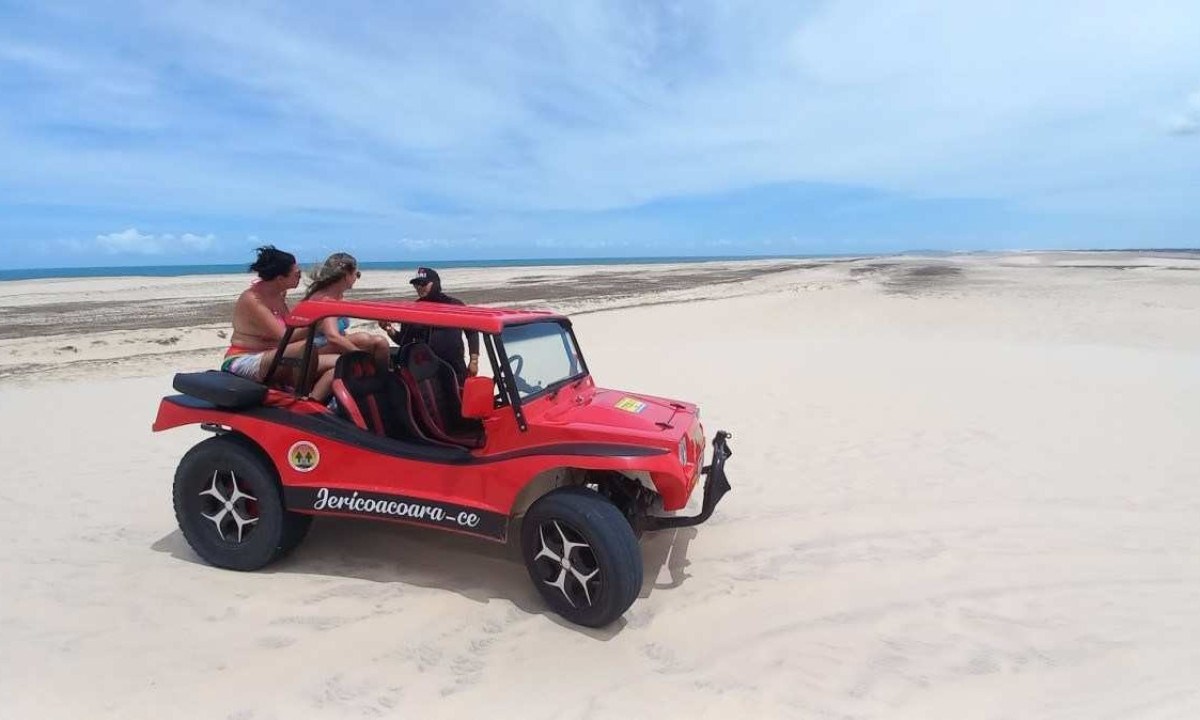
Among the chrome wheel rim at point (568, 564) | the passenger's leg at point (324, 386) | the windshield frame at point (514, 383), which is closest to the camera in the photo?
the chrome wheel rim at point (568, 564)

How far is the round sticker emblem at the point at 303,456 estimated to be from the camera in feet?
14.0

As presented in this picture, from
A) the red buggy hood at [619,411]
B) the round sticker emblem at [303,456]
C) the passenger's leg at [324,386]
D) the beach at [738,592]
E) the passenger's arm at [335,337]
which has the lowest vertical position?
the beach at [738,592]

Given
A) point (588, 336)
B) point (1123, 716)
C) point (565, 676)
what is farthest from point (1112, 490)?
point (588, 336)

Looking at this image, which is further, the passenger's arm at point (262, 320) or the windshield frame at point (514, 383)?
the passenger's arm at point (262, 320)

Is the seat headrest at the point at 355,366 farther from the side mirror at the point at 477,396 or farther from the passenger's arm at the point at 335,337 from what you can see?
the side mirror at the point at 477,396

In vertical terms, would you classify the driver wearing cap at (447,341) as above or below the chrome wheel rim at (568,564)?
above

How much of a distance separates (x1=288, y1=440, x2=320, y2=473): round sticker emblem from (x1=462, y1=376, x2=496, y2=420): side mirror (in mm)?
1134

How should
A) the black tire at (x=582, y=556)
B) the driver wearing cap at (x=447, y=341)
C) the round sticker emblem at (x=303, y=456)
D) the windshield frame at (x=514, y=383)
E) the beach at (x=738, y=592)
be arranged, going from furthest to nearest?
1. the driver wearing cap at (x=447, y=341)
2. the round sticker emblem at (x=303, y=456)
3. the windshield frame at (x=514, y=383)
4. the black tire at (x=582, y=556)
5. the beach at (x=738, y=592)

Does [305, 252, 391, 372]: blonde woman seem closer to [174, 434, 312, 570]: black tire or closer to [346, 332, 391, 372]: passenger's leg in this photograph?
[346, 332, 391, 372]: passenger's leg

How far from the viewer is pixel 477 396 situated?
378cm

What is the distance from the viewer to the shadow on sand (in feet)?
13.8

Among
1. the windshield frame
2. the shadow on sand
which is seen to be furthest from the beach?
the windshield frame

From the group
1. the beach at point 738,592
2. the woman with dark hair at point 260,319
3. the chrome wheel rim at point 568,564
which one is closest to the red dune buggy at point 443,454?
the chrome wheel rim at point 568,564

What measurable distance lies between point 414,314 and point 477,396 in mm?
794
